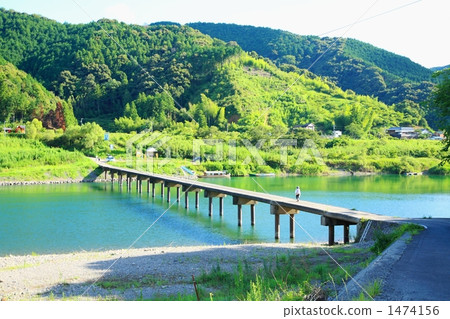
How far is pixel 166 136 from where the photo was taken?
58.6 m

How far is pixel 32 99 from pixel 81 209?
53980mm

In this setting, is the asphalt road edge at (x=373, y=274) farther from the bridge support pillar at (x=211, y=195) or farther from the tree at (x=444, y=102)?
the bridge support pillar at (x=211, y=195)

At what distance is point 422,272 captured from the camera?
823cm

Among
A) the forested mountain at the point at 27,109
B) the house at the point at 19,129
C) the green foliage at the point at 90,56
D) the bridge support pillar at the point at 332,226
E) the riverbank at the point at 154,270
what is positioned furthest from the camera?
the green foliage at the point at 90,56

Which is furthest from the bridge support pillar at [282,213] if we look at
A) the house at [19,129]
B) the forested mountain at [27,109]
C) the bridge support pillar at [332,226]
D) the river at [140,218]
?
the forested mountain at [27,109]

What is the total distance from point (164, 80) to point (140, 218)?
124ft

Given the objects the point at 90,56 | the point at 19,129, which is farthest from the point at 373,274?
the point at 90,56

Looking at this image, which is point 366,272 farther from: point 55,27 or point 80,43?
point 55,27

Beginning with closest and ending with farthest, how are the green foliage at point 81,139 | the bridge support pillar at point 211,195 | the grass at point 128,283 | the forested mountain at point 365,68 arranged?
the grass at point 128,283
the bridge support pillar at point 211,195
the green foliage at point 81,139
the forested mountain at point 365,68

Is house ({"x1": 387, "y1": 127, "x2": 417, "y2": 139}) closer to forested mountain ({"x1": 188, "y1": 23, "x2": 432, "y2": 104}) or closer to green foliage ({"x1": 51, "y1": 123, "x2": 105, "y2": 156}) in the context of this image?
forested mountain ({"x1": 188, "y1": 23, "x2": 432, "y2": 104})

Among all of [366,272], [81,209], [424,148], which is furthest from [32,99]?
[366,272]

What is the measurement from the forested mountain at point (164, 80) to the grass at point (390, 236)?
1699 inches

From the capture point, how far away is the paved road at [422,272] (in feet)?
22.2

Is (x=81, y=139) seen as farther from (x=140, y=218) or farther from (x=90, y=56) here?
(x=90, y=56)
